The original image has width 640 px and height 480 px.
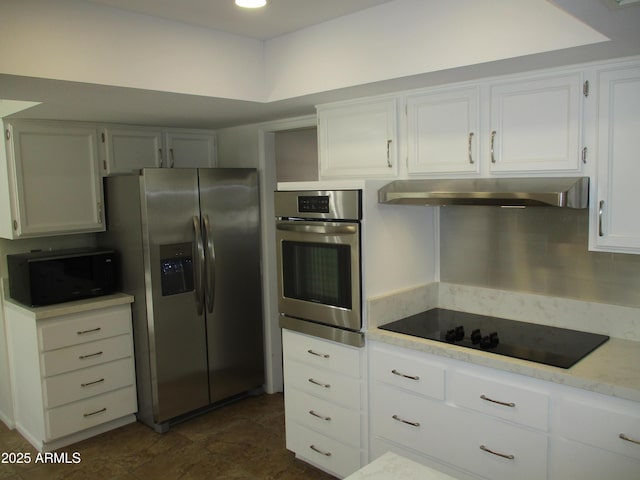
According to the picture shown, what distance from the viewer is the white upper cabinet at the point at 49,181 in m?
3.34

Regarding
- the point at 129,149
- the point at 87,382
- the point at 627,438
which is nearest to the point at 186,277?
the point at 87,382

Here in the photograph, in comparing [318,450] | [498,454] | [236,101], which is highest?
[236,101]

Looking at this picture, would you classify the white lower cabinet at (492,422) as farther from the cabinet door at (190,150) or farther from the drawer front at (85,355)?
the cabinet door at (190,150)

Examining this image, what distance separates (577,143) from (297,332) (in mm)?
1715

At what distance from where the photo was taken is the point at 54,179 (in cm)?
351

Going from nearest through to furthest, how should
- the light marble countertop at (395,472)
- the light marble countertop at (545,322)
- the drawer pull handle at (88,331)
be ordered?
1. the light marble countertop at (395,472)
2. the light marble countertop at (545,322)
3. the drawer pull handle at (88,331)

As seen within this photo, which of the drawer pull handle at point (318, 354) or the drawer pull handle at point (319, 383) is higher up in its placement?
the drawer pull handle at point (318, 354)

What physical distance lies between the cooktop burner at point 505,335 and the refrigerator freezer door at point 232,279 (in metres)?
1.50

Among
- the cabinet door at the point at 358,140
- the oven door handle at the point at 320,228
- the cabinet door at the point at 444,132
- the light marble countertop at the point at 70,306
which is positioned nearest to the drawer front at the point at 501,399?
the oven door handle at the point at 320,228

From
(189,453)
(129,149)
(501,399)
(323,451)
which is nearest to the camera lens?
(501,399)

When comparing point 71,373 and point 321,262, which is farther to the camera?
point 71,373

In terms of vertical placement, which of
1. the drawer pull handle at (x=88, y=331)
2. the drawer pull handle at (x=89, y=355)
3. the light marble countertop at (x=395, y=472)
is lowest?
the drawer pull handle at (x=89, y=355)

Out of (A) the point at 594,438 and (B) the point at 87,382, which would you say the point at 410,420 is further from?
(B) the point at 87,382

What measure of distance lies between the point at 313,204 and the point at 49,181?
187 cm
